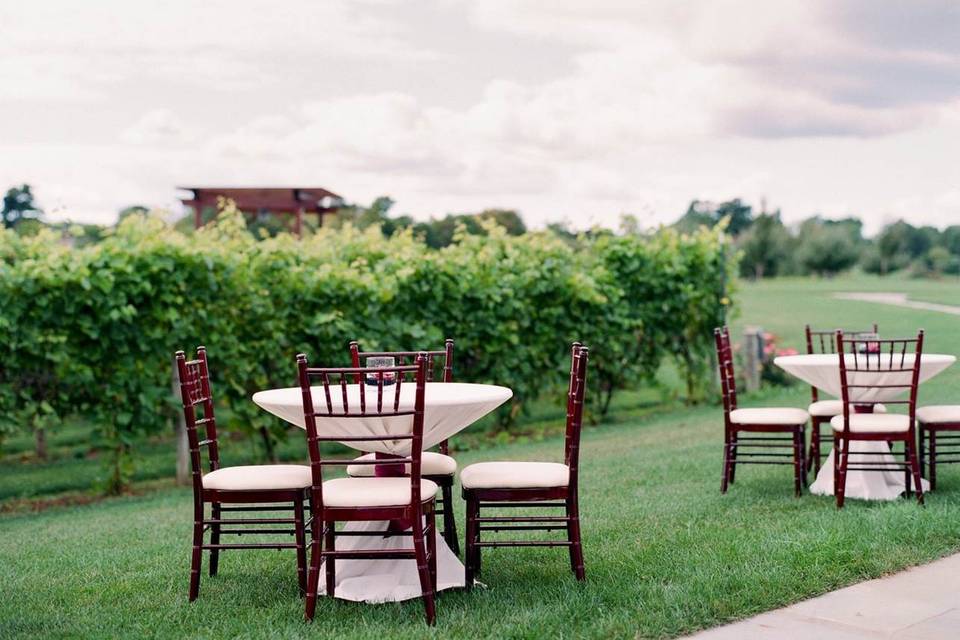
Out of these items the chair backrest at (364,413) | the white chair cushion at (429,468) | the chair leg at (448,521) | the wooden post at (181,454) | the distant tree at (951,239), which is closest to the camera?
the chair backrest at (364,413)

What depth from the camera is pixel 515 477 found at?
4316 mm

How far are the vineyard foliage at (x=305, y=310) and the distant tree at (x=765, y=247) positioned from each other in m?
45.3

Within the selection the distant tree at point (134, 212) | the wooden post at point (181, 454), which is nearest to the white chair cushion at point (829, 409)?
the wooden post at point (181, 454)

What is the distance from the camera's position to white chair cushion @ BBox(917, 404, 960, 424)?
6168 millimetres

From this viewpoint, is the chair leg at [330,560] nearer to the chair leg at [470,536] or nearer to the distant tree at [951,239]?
the chair leg at [470,536]

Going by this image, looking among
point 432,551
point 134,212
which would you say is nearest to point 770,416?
point 432,551

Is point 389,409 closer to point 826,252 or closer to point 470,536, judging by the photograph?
point 470,536

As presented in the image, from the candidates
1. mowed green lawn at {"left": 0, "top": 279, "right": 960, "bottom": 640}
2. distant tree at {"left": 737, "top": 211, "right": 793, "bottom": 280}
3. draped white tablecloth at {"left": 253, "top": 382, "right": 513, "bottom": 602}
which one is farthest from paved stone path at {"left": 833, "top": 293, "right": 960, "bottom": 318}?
draped white tablecloth at {"left": 253, "top": 382, "right": 513, "bottom": 602}

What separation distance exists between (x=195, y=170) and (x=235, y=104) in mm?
3934

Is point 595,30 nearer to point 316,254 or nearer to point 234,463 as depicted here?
point 316,254

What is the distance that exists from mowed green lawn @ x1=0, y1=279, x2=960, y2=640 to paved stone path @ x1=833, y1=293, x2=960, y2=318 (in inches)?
790

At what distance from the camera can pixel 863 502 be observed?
6008 millimetres

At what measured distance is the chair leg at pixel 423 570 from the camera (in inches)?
152

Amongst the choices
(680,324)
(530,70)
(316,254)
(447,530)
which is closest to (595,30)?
(530,70)
